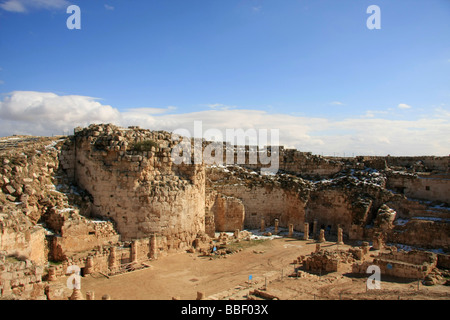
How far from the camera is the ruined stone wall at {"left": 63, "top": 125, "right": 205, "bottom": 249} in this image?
50.3 ft

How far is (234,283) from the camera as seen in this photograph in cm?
1299

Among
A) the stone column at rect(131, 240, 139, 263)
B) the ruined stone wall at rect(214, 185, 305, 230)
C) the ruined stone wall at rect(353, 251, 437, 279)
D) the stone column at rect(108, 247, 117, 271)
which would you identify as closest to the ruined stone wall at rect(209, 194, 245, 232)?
the ruined stone wall at rect(214, 185, 305, 230)

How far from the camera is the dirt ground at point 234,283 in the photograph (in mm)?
10922

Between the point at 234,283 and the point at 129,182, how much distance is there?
651cm

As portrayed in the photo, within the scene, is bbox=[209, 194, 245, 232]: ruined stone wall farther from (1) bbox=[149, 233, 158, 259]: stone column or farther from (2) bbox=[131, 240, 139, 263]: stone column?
(2) bbox=[131, 240, 139, 263]: stone column

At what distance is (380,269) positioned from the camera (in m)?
13.4

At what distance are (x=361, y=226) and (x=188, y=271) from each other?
1167cm

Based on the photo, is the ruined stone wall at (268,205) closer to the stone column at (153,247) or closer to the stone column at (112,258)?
the stone column at (153,247)

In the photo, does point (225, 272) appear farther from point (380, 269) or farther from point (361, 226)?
point (361, 226)

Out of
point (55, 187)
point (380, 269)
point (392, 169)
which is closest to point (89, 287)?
point (55, 187)

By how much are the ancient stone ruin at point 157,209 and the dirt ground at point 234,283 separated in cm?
83

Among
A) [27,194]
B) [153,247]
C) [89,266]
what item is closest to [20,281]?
[89,266]

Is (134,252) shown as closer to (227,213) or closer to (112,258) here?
(112,258)

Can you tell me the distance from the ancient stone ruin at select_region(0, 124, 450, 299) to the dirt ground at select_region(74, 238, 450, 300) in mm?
829
